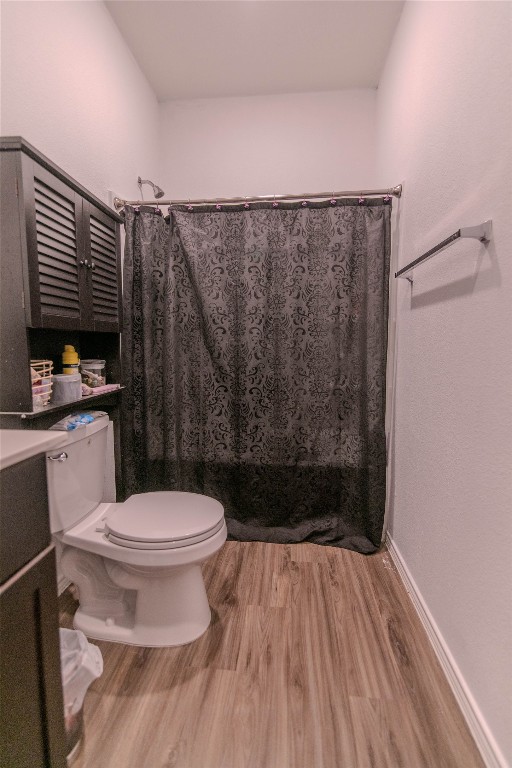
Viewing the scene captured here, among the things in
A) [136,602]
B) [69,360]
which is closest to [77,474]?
[69,360]

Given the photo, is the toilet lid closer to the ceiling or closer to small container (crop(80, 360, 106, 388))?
small container (crop(80, 360, 106, 388))

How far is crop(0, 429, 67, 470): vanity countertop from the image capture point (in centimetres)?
60

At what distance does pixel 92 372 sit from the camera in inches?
61.2

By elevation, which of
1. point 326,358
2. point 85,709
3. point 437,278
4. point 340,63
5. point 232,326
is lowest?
point 85,709

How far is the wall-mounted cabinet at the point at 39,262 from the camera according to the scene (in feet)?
3.34

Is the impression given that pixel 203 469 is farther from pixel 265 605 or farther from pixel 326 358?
pixel 326 358

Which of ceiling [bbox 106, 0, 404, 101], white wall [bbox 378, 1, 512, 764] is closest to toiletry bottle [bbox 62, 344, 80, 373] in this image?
white wall [bbox 378, 1, 512, 764]

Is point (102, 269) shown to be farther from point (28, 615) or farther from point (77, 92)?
point (28, 615)

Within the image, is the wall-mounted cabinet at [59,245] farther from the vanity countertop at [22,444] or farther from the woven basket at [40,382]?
the vanity countertop at [22,444]

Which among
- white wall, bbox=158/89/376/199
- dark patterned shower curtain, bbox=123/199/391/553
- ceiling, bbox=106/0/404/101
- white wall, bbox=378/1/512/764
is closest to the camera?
white wall, bbox=378/1/512/764

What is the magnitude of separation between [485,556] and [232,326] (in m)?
1.40

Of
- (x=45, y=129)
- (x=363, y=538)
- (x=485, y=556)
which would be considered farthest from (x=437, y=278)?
(x=45, y=129)

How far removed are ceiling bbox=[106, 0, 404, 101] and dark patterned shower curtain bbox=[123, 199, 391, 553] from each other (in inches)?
33.2

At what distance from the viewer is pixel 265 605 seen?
148 cm
